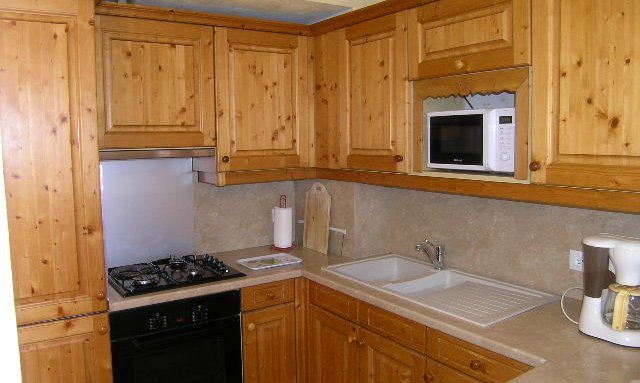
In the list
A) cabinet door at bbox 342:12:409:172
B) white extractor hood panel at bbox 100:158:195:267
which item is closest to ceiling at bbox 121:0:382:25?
cabinet door at bbox 342:12:409:172

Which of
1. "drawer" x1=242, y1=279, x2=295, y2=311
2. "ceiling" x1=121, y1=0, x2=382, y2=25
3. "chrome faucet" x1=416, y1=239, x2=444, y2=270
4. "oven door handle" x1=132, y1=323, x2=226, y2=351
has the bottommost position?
"oven door handle" x1=132, y1=323, x2=226, y2=351

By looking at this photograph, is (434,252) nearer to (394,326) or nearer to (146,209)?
(394,326)

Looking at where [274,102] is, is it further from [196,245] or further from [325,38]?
[196,245]

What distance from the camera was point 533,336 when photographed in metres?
1.97

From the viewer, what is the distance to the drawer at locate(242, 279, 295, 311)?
285 centimetres

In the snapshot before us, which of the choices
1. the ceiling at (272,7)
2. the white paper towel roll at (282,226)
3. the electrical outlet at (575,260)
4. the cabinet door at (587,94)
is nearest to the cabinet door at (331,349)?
the white paper towel roll at (282,226)

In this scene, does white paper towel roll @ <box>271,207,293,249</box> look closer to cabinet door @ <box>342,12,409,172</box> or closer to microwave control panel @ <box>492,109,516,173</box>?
cabinet door @ <box>342,12,409,172</box>

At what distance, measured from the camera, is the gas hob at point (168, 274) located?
8.71 ft

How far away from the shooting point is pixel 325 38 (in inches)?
121

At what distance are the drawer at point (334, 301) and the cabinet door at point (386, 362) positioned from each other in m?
0.11

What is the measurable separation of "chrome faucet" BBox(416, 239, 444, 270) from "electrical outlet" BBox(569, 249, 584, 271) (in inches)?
26.9

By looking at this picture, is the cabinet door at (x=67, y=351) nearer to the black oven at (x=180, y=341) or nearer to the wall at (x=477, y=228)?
the black oven at (x=180, y=341)

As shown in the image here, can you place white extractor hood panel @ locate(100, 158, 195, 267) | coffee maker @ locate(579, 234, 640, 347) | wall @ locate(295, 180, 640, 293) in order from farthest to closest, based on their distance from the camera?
white extractor hood panel @ locate(100, 158, 195, 267) < wall @ locate(295, 180, 640, 293) < coffee maker @ locate(579, 234, 640, 347)

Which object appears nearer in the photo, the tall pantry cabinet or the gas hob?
the tall pantry cabinet
